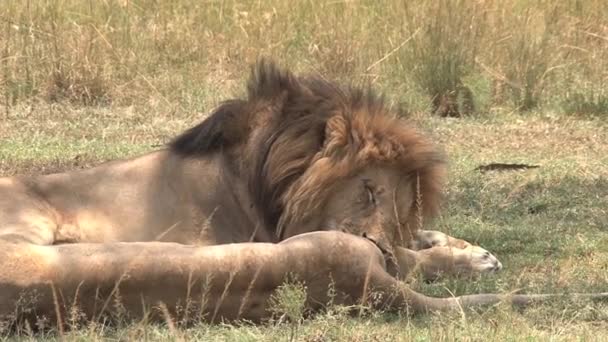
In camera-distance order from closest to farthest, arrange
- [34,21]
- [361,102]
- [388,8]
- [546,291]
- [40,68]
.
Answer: [546,291]
[361,102]
[40,68]
[34,21]
[388,8]

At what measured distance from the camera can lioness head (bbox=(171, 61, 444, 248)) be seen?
14.1 feet

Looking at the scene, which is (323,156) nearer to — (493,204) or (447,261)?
(447,261)

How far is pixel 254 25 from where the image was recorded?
9891 millimetres

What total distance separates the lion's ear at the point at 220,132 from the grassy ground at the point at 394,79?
3.72 ft

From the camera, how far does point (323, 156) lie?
170 inches

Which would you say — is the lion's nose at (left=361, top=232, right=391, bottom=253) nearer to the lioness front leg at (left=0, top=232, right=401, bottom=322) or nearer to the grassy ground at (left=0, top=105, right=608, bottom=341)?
the grassy ground at (left=0, top=105, right=608, bottom=341)

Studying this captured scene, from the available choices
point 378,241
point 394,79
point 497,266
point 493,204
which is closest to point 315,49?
point 394,79

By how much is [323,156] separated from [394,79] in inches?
182

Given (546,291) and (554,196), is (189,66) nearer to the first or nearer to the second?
(554,196)

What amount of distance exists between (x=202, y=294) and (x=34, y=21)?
6034 millimetres

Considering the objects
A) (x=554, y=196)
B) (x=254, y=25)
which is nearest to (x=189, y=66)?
(x=254, y=25)

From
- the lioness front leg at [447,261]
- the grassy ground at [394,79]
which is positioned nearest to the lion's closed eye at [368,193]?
the lioness front leg at [447,261]

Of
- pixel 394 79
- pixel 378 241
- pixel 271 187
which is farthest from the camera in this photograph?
pixel 394 79

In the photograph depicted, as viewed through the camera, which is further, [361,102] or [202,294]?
[361,102]
